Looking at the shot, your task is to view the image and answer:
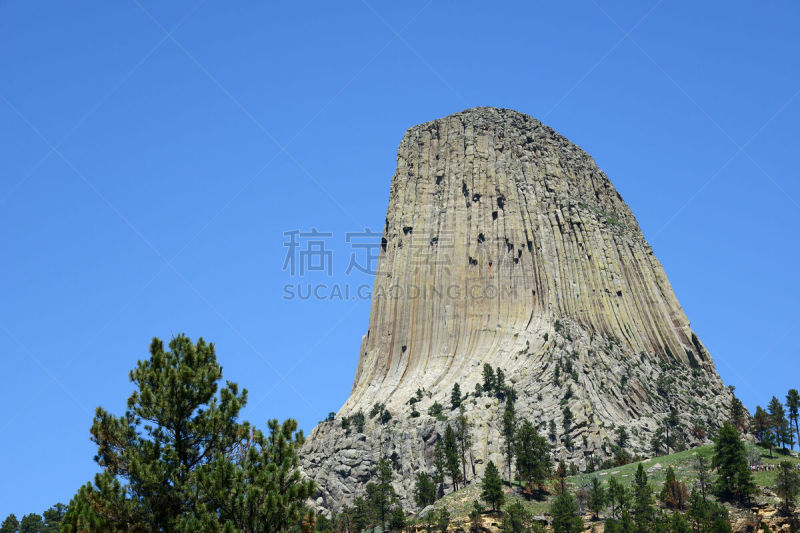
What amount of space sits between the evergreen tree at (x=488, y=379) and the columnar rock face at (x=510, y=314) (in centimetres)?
222

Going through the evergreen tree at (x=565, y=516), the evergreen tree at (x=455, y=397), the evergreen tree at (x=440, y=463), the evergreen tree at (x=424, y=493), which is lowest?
the evergreen tree at (x=565, y=516)

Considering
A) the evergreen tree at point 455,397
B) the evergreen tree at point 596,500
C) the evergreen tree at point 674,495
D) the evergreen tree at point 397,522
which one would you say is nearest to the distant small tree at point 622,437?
the evergreen tree at point 455,397

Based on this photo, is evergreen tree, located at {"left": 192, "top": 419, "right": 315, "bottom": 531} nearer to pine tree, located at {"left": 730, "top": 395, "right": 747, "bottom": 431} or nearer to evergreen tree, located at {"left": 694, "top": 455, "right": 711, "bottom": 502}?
evergreen tree, located at {"left": 694, "top": 455, "right": 711, "bottom": 502}

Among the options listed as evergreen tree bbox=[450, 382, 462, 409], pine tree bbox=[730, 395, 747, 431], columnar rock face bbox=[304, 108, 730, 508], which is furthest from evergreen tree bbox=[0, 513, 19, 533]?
pine tree bbox=[730, 395, 747, 431]

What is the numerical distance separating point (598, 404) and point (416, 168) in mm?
60324

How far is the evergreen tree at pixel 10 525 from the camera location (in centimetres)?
11020

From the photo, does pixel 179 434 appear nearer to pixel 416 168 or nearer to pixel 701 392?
pixel 701 392

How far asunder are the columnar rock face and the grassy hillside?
912 centimetres

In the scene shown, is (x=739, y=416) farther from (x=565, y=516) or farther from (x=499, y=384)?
(x=565, y=516)

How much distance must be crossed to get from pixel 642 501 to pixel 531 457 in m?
18.2

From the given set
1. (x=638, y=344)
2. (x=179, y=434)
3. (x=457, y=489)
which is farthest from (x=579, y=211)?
(x=179, y=434)

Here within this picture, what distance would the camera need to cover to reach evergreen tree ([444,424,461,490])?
11094 cm

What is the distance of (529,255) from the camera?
158 meters

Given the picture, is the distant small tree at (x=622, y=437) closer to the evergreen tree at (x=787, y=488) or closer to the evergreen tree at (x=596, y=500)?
the evergreen tree at (x=596, y=500)
